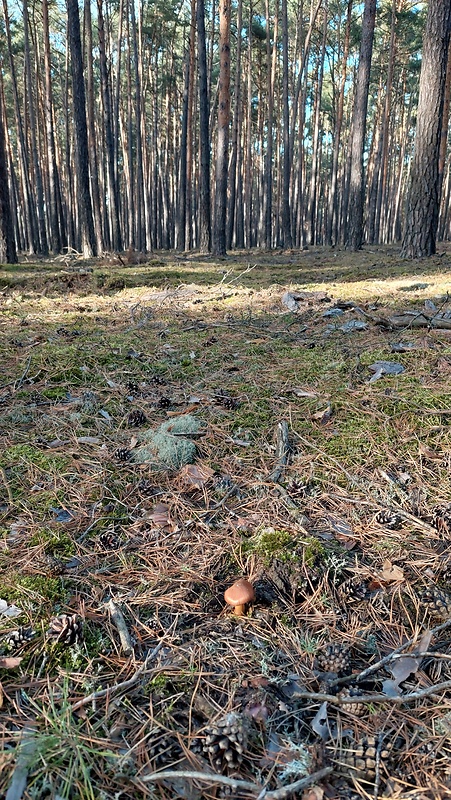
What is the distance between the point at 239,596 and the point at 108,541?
0.60m

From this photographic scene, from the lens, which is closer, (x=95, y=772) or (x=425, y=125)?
(x=95, y=772)

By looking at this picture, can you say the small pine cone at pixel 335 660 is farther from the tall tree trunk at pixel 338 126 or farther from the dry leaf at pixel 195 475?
the tall tree trunk at pixel 338 126

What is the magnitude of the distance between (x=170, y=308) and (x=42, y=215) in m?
20.3

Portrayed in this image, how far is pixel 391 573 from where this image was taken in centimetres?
186

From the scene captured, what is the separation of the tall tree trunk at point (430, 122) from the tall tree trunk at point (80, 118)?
7498 millimetres

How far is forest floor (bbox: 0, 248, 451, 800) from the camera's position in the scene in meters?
1.27

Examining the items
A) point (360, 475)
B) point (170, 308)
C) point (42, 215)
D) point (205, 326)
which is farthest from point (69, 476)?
point (42, 215)

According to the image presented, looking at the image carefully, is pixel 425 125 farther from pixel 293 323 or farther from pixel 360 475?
pixel 360 475

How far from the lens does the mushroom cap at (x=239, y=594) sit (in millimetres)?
1704

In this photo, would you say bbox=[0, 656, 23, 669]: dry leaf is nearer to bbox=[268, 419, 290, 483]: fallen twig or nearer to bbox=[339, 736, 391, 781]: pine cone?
bbox=[339, 736, 391, 781]: pine cone

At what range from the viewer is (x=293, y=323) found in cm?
486

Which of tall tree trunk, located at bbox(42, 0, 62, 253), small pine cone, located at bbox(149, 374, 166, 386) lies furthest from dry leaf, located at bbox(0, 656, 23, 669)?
tall tree trunk, located at bbox(42, 0, 62, 253)

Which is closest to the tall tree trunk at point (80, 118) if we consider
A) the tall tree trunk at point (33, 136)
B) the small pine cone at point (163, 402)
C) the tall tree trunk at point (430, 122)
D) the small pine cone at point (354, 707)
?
the tall tree trunk at point (430, 122)

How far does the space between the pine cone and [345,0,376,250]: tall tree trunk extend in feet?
46.5
